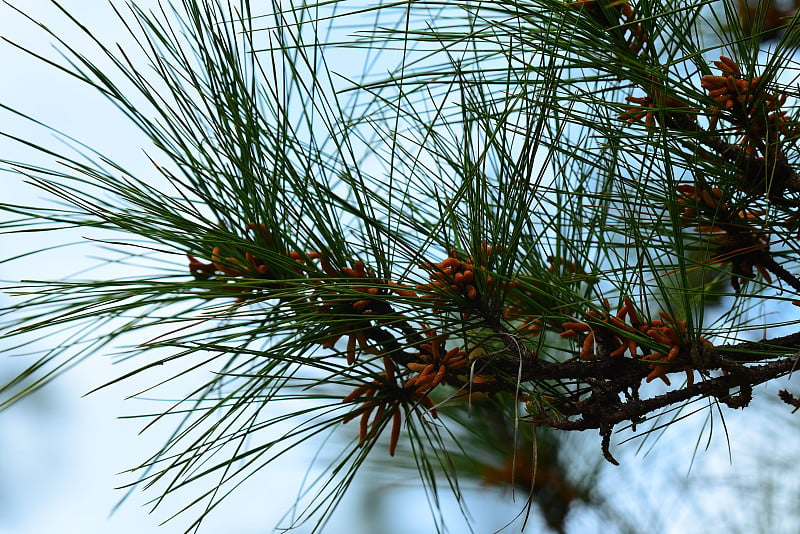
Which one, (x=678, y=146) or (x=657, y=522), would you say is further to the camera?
(x=657, y=522)

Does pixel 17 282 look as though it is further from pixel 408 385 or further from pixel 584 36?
pixel 584 36

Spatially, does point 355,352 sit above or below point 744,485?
above

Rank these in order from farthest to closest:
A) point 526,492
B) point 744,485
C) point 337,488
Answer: point 744,485 < point 526,492 < point 337,488

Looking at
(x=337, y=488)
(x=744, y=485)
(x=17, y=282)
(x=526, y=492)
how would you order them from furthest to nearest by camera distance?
1. (x=744, y=485)
2. (x=526, y=492)
3. (x=337, y=488)
4. (x=17, y=282)

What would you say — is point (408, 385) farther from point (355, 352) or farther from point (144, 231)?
point (144, 231)

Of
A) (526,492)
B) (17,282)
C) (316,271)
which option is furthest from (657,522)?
(17,282)

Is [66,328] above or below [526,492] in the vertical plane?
above

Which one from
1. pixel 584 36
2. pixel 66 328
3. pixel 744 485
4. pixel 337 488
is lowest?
pixel 744 485

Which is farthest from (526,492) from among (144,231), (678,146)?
(144,231)

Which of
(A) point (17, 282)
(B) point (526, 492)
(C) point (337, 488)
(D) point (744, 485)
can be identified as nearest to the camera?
(A) point (17, 282)
